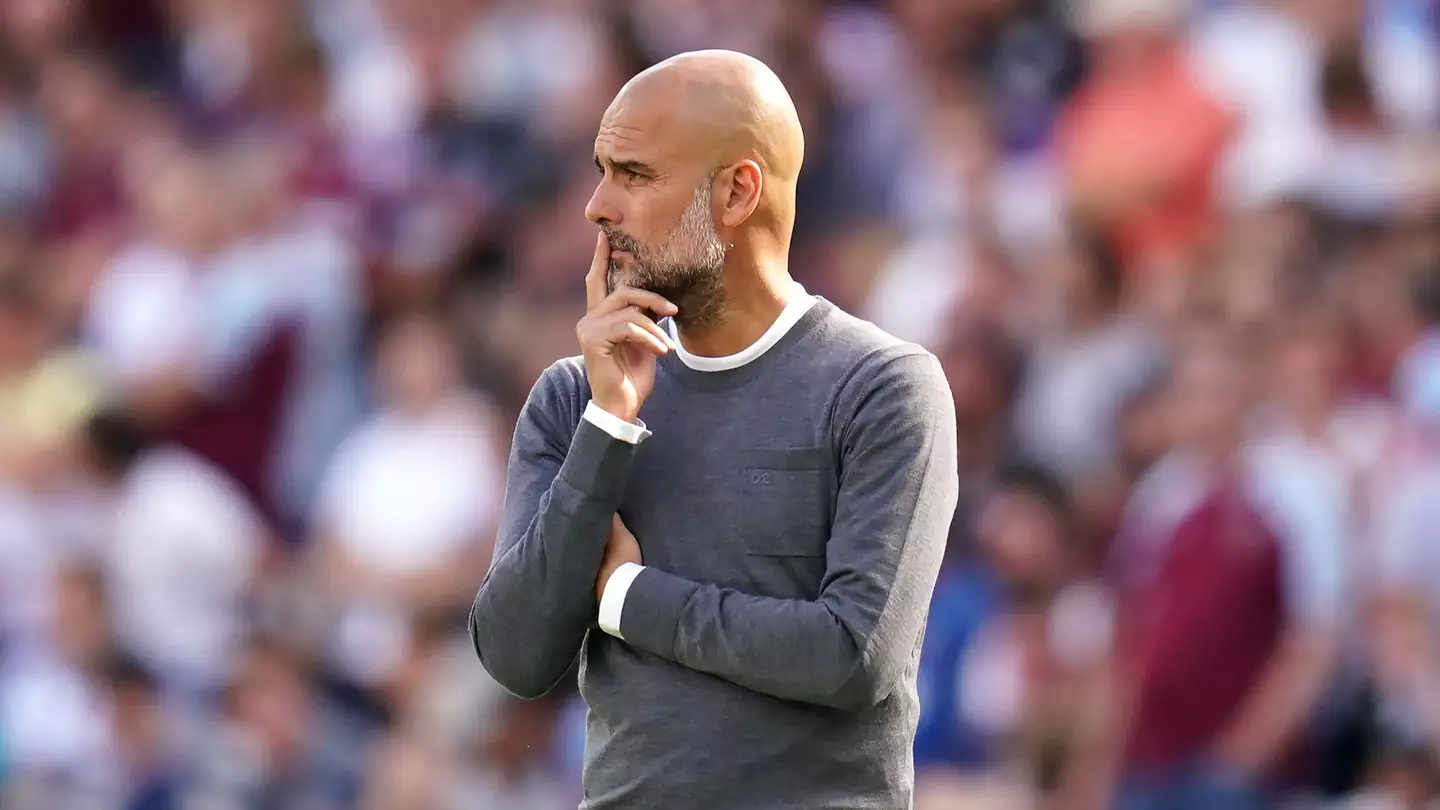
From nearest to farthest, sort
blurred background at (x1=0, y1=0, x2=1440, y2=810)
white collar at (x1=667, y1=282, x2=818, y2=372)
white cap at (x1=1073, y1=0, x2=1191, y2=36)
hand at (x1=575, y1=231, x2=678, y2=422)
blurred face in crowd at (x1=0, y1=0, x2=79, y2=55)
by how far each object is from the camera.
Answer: hand at (x1=575, y1=231, x2=678, y2=422), white collar at (x1=667, y1=282, x2=818, y2=372), blurred background at (x1=0, y1=0, x2=1440, y2=810), white cap at (x1=1073, y1=0, x2=1191, y2=36), blurred face in crowd at (x1=0, y1=0, x2=79, y2=55)

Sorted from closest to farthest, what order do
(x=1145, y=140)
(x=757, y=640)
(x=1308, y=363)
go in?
(x=757, y=640) → (x=1308, y=363) → (x=1145, y=140)

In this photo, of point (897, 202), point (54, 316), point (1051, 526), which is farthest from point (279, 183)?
point (1051, 526)

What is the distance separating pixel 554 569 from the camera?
295cm

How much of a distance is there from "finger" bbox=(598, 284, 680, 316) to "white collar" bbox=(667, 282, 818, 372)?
0.41 feet

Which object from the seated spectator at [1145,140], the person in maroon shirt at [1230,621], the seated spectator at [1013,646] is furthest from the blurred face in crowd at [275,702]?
the seated spectator at [1145,140]

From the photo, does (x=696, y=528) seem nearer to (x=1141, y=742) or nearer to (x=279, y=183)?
(x=1141, y=742)

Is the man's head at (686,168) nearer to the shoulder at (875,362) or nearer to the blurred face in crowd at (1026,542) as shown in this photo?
the shoulder at (875,362)

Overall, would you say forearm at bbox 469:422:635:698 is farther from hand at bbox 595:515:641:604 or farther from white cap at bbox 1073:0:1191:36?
white cap at bbox 1073:0:1191:36

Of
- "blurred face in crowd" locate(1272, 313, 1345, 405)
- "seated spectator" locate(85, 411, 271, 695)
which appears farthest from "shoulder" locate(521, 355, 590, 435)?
"seated spectator" locate(85, 411, 271, 695)

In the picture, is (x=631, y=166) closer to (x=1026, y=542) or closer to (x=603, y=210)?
(x=603, y=210)

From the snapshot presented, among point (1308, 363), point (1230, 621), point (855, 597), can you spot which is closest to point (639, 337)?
point (855, 597)

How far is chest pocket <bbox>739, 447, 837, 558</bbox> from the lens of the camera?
2.99 meters

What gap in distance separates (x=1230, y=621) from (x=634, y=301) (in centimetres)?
333

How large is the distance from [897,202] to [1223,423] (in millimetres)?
2298
